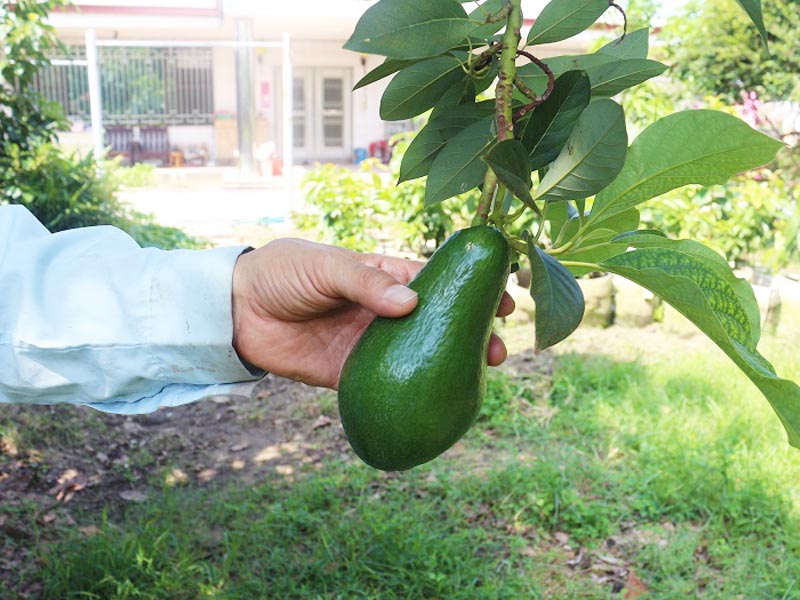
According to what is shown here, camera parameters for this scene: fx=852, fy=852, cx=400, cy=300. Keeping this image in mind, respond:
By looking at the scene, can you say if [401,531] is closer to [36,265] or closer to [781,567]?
[781,567]

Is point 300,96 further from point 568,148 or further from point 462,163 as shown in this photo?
point 568,148

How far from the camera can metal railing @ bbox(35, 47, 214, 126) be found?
10.6m

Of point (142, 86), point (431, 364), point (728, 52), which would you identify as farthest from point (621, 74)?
point (142, 86)

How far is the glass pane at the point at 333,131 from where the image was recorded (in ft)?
49.0

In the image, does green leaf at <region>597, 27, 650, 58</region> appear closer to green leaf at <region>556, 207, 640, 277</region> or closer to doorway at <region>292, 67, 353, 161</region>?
green leaf at <region>556, 207, 640, 277</region>

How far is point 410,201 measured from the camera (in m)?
5.24

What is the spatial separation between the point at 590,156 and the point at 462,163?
0.18 meters

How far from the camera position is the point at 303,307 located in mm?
1311

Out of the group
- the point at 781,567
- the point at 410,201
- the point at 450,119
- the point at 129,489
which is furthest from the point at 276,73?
the point at 450,119

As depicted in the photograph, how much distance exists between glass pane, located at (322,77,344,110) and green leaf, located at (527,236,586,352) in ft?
47.1

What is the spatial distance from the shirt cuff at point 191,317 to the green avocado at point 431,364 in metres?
0.38

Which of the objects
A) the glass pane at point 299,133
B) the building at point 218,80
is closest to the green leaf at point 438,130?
the building at point 218,80

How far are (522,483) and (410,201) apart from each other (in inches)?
104

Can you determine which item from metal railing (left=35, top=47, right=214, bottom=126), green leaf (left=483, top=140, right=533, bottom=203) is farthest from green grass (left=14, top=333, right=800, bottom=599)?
metal railing (left=35, top=47, right=214, bottom=126)
